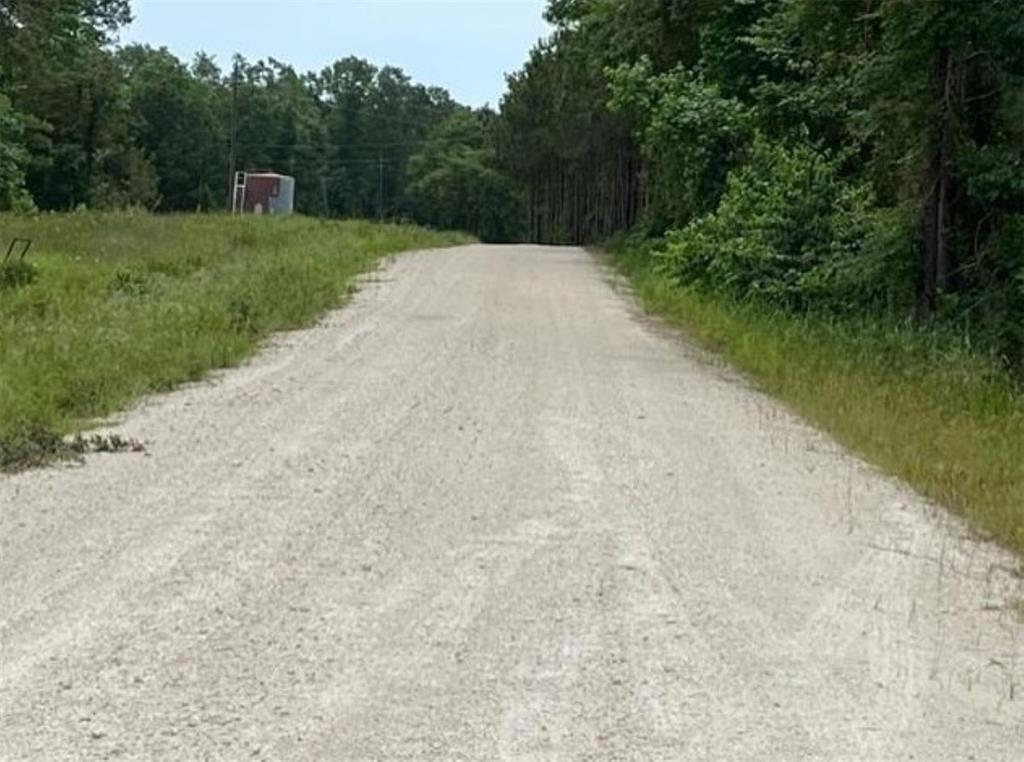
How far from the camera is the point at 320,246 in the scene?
25.1 meters

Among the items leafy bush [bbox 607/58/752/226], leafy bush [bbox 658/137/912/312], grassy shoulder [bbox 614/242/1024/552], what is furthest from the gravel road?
leafy bush [bbox 607/58/752/226]

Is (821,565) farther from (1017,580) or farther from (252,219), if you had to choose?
(252,219)

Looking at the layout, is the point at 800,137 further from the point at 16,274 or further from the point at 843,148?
the point at 16,274

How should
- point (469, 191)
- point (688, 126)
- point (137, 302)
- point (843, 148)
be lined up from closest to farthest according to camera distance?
point (137, 302) → point (843, 148) → point (688, 126) → point (469, 191)

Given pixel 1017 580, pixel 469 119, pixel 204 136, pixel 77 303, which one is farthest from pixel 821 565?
pixel 469 119

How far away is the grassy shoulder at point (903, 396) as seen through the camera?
7.62 meters

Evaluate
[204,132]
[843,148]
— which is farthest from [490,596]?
[204,132]

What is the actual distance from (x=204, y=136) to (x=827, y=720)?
289ft

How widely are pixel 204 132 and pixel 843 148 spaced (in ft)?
245

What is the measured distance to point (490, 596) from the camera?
17.2ft

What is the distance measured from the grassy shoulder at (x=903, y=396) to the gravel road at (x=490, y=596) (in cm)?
34

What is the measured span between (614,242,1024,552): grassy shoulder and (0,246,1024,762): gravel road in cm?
34

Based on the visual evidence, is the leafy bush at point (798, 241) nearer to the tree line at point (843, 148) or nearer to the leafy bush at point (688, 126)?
the tree line at point (843, 148)

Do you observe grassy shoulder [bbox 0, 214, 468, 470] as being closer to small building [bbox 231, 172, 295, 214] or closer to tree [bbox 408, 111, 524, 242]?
small building [bbox 231, 172, 295, 214]
